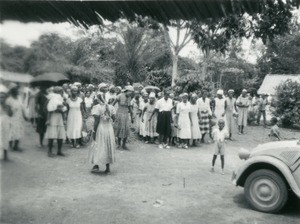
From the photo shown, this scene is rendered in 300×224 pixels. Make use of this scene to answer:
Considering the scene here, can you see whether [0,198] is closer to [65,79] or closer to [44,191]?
[65,79]

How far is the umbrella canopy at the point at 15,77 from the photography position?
7.24 feet

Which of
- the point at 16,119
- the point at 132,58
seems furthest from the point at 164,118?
the point at 16,119

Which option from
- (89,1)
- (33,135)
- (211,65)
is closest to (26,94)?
(33,135)

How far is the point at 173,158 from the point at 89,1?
890cm

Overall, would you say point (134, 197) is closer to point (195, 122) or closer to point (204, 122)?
point (195, 122)

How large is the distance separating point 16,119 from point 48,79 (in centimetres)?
33

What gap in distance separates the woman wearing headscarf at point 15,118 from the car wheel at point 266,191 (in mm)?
4612

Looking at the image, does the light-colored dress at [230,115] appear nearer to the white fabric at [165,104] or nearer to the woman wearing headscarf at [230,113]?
the woman wearing headscarf at [230,113]

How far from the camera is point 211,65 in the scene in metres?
36.0

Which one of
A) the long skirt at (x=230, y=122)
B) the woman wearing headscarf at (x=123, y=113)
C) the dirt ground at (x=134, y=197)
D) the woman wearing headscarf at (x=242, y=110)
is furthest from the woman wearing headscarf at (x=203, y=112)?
the woman wearing headscarf at (x=242, y=110)

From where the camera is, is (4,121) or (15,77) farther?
(4,121)

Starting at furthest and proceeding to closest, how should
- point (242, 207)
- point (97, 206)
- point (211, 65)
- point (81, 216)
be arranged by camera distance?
point (211, 65) < point (242, 207) < point (97, 206) < point (81, 216)

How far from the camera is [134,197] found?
6.65 metres

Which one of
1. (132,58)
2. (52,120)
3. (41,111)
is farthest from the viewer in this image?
(132,58)
